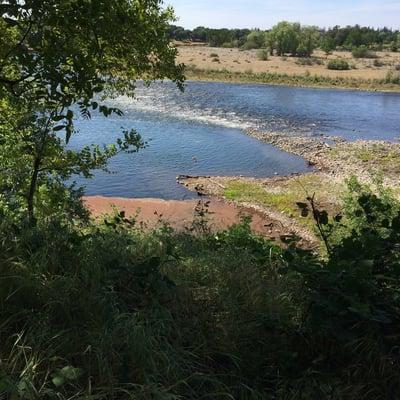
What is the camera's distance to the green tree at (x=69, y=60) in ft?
11.3

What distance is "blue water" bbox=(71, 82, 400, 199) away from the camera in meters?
25.1

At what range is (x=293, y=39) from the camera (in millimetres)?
92250

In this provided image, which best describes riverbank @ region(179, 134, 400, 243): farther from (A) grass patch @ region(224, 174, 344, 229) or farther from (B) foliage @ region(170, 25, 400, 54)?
(B) foliage @ region(170, 25, 400, 54)

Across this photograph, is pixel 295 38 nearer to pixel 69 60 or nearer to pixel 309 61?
pixel 309 61

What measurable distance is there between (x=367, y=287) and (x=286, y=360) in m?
0.71

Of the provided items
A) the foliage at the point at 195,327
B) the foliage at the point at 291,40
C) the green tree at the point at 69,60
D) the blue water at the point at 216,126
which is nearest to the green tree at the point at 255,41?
the foliage at the point at 291,40

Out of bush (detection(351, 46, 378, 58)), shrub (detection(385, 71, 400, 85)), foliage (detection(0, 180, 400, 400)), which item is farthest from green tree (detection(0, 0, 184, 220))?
bush (detection(351, 46, 378, 58))

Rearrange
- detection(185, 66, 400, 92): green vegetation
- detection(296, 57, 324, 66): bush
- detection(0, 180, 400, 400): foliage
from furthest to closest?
detection(296, 57, 324, 66): bush, detection(185, 66, 400, 92): green vegetation, detection(0, 180, 400, 400): foliage

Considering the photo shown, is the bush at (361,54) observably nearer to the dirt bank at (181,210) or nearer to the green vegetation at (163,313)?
the dirt bank at (181,210)

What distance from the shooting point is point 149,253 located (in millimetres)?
4730

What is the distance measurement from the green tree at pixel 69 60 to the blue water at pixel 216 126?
10674mm

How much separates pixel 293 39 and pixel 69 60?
95.1 meters

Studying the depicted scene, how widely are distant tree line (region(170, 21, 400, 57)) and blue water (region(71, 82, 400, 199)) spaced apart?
120ft

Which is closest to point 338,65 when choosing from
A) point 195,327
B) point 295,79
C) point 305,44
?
point 305,44
